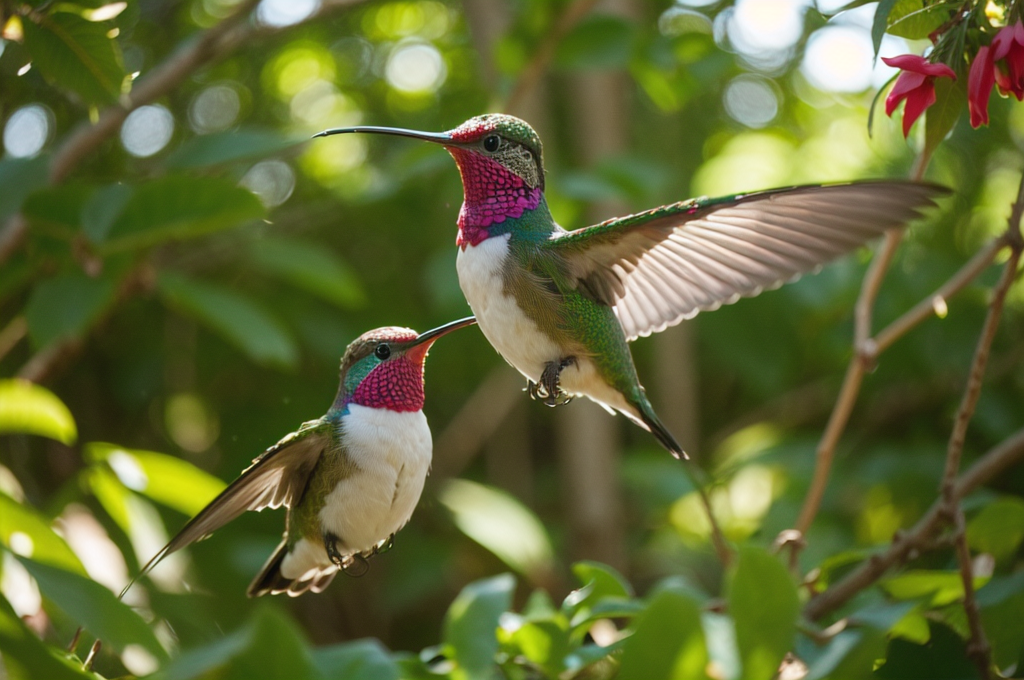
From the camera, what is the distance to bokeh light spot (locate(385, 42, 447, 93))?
128 inches

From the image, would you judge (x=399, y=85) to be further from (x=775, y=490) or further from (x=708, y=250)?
(x=708, y=250)

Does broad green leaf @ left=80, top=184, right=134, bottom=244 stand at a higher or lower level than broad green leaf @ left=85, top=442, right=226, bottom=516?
higher

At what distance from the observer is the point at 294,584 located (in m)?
1.04

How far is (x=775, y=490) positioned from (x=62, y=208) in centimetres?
177

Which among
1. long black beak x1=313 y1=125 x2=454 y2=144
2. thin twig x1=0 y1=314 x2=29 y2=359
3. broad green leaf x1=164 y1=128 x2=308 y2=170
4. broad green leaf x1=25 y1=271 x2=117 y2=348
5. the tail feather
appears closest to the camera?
long black beak x1=313 y1=125 x2=454 y2=144

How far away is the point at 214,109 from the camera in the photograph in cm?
306

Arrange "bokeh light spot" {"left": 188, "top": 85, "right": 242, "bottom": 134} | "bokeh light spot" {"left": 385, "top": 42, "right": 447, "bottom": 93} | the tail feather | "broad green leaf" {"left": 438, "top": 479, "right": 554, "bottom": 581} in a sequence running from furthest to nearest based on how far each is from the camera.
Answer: "bokeh light spot" {"left": 385, "top": 42, "right": 447, "bottom": 93}
"bokeh light spot" {"left": 188, "top": 85, "right": 242, "bottom": 134}
"broad green leaf" {"left": 438, "top": 479, "right": 554, "bottom": 581}
the tail feather

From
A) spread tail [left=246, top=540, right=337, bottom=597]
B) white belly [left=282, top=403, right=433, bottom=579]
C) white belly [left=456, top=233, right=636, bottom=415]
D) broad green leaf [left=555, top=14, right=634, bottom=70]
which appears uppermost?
broad green leaf [left=555, top=14, right=634, bottom=70]

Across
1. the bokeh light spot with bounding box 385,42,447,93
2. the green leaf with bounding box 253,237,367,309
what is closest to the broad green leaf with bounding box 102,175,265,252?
the green leaf with bounding box 253,237,367,309

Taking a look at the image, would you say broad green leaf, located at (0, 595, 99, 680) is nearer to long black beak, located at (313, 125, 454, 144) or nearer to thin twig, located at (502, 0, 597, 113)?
long black beak, located at (313, 125, 454, 144)

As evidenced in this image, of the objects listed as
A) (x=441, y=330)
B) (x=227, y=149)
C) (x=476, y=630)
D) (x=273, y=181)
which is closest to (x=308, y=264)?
(x=227, y=149)

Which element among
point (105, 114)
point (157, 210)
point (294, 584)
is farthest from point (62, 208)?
point (294, 584)

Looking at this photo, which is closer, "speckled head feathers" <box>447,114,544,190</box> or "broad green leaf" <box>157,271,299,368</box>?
"speckled head feathers" <box>447,114,544,190</box>

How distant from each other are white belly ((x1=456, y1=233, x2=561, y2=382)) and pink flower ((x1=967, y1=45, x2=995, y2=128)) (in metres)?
0.46
